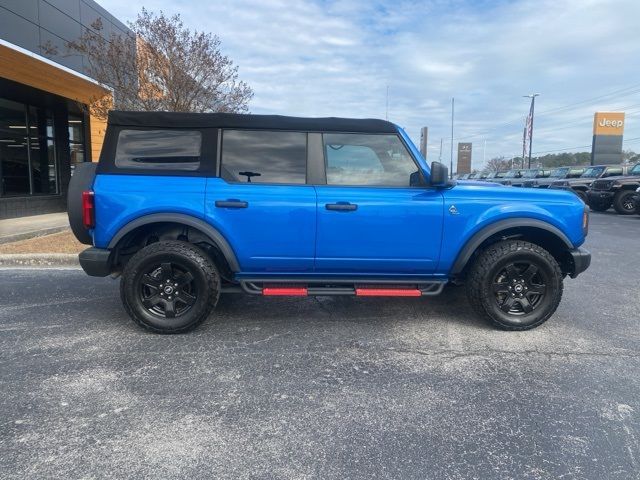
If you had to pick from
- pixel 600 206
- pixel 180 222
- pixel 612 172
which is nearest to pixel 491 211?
pixel 180 222

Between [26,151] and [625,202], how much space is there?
19434 mm

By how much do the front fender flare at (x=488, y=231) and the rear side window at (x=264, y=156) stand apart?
1564mm

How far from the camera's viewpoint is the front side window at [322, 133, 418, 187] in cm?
429

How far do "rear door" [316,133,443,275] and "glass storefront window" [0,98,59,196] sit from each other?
434 inches

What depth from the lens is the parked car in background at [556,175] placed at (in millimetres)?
21950

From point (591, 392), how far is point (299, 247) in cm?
243

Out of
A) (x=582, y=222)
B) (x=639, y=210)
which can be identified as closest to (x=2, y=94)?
(x=582, y=222)

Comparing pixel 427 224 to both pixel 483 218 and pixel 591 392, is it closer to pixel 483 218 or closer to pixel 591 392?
pixel 483 218

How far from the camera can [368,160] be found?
432 cm

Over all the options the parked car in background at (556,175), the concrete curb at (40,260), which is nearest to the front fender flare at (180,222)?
the concrete curb at (40,260)

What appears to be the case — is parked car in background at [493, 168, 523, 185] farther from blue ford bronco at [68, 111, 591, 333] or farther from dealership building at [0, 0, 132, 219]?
blue ford bronco at [68, 111, 591, 333]

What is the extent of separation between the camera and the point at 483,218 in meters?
4.18

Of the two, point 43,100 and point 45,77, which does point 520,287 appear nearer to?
point 45,77

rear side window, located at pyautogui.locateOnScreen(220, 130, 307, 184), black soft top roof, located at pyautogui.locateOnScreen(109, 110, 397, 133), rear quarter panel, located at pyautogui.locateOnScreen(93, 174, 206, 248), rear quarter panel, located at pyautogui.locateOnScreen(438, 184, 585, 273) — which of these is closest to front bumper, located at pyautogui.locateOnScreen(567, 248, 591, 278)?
rear quarter panel, located at pyautogui.locateOnScreen(438, 184, 585, 273)
